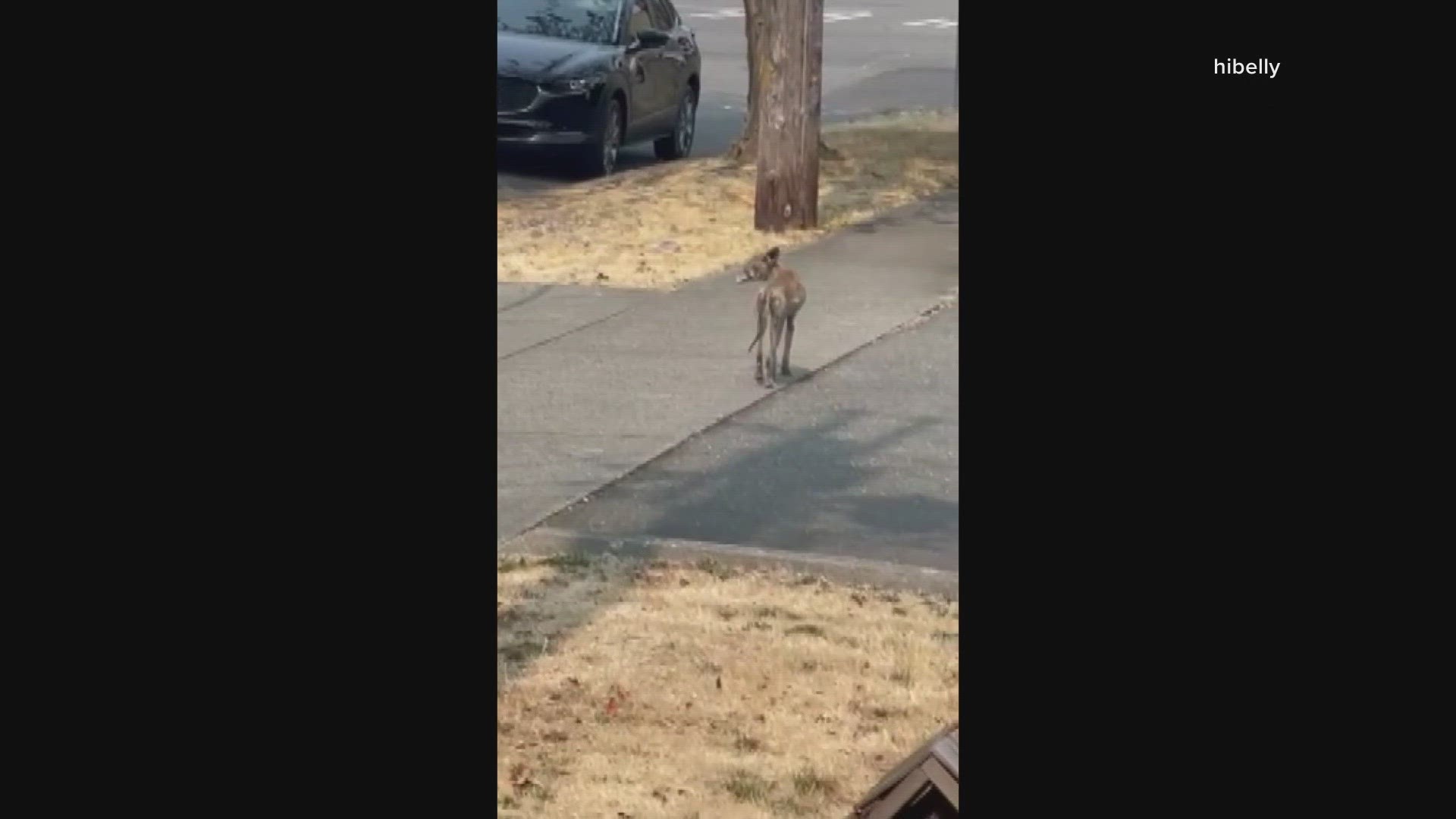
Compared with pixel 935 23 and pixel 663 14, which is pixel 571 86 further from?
pixel 935 23

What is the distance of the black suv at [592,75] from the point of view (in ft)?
57.0

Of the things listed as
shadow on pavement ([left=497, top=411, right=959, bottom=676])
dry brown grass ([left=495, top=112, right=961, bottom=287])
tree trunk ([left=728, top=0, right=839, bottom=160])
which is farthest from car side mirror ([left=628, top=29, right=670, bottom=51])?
shadow on pavement ([left=497, top=411, right=959, bottom=676])

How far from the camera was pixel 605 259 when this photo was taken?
14.4 m

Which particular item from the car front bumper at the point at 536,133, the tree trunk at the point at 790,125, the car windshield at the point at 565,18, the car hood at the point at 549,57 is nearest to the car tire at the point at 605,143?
the car front bumper at the point at 536,133

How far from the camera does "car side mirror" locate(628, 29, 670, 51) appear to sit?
1825 centimetres

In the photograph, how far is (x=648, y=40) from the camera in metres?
18.4

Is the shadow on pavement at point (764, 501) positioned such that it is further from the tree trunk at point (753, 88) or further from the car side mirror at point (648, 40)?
the car side mirror at point (648, 40)

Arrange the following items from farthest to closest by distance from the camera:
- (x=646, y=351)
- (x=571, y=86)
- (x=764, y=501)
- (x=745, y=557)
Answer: (x=571, y=86)
(x=646, y=351)
(x=764, y=501)
(x=745, y=557)

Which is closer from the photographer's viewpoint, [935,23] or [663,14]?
[663,14]

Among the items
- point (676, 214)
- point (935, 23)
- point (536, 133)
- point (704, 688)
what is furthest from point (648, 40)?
point (935, 23)

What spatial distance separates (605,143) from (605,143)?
2 cm

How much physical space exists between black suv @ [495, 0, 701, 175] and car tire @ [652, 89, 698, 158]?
0.07 feet
